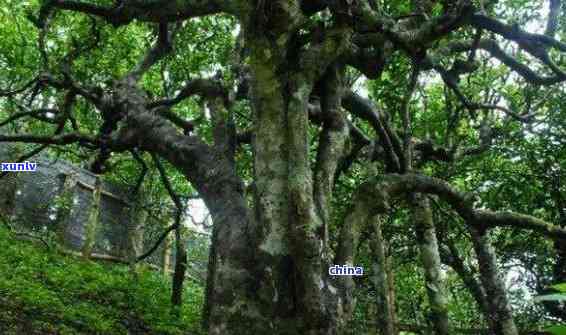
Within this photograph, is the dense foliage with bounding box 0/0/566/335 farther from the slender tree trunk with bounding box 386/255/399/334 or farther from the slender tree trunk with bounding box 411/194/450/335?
the slender tree trunk with bounding box 386/255/399/334

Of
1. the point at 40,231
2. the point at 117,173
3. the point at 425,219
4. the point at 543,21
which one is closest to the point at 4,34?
the point at 117,173

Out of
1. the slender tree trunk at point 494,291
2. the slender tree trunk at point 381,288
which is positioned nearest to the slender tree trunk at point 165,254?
the slender tree trunk at point 381,288

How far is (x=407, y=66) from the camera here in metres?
8.09

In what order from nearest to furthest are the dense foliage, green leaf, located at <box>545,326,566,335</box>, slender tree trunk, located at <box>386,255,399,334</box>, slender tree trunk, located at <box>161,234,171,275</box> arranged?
green leaf, located at <box>545,326,566,335</box> → the dense foliage → slender tree trunk, located at <box>386,255,399,334</box> → slender tree trunk, located at <box>161,234,171,275</box>

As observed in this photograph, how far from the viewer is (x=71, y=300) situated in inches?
372

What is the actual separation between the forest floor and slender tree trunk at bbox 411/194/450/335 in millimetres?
4944

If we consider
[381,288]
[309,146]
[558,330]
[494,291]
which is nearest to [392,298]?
[381,288]

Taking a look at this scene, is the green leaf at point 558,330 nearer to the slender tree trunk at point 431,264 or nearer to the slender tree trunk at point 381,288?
the slender tree trunk at point 431,264

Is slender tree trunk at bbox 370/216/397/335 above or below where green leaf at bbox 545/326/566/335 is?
above

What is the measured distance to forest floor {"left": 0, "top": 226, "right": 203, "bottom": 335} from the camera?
24.9ft

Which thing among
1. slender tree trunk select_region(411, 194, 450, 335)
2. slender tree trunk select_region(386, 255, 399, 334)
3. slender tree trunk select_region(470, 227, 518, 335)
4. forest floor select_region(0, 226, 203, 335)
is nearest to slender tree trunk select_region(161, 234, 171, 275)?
forest floor select_region(0, 226, 203, 335)

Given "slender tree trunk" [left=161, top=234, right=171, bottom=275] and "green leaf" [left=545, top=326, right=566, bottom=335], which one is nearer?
"green leaf" [left=545, top=326, right=566, bottom=335]

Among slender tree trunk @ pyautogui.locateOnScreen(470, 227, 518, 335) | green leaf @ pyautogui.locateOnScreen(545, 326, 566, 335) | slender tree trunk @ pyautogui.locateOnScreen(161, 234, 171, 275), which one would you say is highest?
slender tree trunk @ pyautogui.locateOnScreen(161, 234, 171, 275)

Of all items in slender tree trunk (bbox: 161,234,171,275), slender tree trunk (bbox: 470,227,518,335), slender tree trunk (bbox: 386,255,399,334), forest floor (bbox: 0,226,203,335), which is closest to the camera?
slender tree trunk (bbox: 470,227,518,335)
